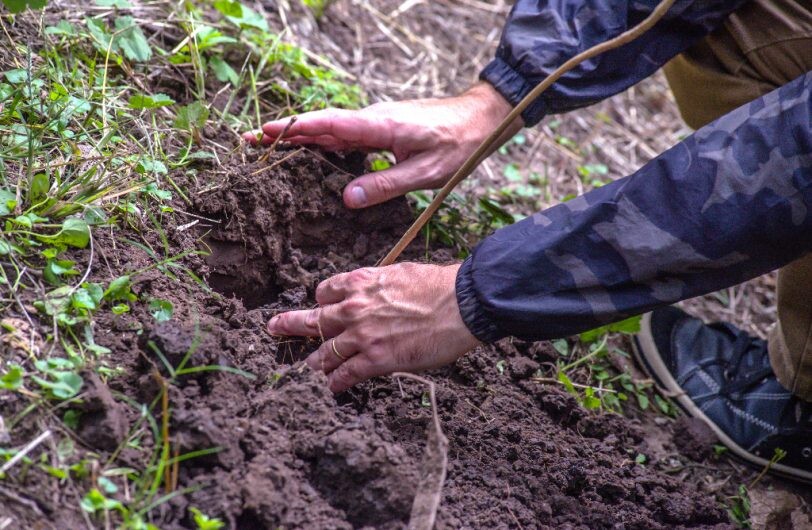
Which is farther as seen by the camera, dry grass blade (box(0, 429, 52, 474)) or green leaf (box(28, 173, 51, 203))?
green leaf (box(28, 173, 51, 203))

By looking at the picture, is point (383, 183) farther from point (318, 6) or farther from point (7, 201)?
point (318, 6)

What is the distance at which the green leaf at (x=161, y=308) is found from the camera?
Result: 1809 mm

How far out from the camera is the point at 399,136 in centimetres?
231

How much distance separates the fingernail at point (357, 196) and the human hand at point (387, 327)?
1.28ft

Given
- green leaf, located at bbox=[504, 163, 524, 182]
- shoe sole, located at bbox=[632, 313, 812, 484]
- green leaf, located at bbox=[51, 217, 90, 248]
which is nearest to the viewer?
green leaf, located at bbox=[51, 217, 90, 248]

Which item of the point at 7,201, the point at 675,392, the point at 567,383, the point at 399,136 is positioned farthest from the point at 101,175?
the point at 675,392

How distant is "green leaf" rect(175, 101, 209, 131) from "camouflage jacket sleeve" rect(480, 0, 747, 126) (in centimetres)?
88

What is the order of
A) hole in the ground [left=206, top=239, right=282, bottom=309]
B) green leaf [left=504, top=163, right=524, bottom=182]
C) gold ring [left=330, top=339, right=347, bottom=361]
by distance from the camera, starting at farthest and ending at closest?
green leaf [left=504, top=163, right=524, bottom=182] < hole in the ground [left=206, top=239, right=282, bottom=309] < gold ring [left=330, top=339, right=347, bottom=361]

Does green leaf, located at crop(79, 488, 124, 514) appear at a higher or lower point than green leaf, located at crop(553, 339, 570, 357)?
higher

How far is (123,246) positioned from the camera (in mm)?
1922

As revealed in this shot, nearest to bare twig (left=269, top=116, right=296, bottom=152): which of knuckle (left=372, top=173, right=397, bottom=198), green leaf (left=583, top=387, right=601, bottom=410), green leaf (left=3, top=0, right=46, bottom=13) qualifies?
knuckle (left=372, top=173, right=397, bottom=198)

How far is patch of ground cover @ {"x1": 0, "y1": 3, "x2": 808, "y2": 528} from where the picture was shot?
4.99ft

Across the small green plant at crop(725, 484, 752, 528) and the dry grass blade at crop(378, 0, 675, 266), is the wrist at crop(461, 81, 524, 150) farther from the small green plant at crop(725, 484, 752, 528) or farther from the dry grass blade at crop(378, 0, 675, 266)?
the small green plant at crop(725, 484, 752, 528)

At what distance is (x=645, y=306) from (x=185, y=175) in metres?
1.24
